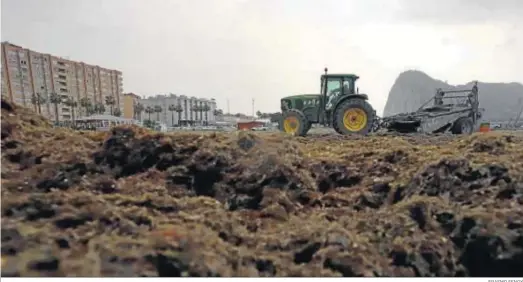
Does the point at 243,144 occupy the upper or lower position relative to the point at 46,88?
lower

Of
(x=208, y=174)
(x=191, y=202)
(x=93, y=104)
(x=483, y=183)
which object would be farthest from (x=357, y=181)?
(x=93, y=104)

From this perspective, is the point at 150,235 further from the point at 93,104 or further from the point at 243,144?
the point at 93,104

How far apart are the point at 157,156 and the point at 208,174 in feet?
1.97

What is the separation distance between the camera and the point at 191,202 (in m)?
2.89

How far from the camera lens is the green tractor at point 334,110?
8320 millimetres

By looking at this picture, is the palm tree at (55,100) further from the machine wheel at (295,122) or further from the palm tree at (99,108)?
the machine wheel at (295,122)

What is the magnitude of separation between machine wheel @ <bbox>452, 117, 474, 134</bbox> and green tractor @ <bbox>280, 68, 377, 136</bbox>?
→ 6.26 feet

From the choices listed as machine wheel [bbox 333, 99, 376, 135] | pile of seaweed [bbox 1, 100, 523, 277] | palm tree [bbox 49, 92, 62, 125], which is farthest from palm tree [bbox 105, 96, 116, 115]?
pile of seaweed [bbox 1, 100, 523, 277]

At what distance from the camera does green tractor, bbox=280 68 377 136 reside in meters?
8.32

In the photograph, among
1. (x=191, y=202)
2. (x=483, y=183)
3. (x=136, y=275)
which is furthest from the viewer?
(x=483, y=183)

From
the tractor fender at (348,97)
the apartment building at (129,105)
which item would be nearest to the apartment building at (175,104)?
the apartment building at (129,105)

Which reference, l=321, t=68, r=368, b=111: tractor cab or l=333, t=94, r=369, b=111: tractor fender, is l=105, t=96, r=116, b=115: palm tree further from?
l=333, t=94, r=369, b=111: tractor fender

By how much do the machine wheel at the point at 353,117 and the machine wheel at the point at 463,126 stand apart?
2.26 metres

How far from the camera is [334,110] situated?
8.41m
